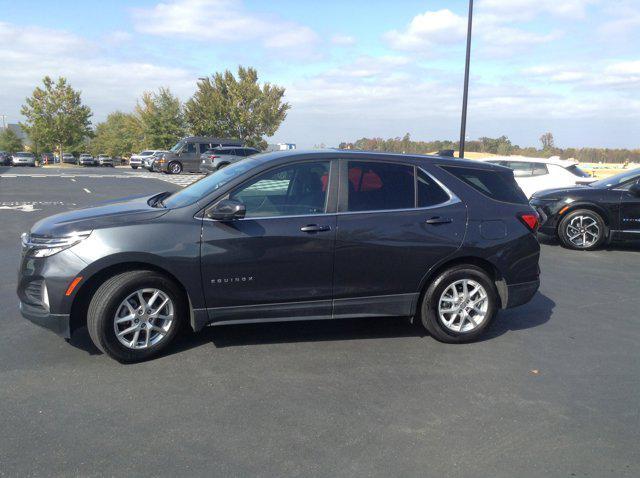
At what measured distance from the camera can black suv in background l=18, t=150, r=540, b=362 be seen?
4.27m

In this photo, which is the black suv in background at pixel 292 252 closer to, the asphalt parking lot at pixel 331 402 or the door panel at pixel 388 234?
the door panel at pixel 388 234

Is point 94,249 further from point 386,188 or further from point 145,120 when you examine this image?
point 145,120

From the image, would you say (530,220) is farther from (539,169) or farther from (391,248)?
(539,169)

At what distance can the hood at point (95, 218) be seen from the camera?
4301 millimetres

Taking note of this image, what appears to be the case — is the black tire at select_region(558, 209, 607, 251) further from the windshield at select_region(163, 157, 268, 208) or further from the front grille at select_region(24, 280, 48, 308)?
the front grille at select_region(24, 280, 48, 308)

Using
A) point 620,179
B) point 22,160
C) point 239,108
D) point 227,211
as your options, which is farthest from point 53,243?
point 22,160

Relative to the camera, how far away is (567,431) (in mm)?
3539

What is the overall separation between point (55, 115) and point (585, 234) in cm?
6382

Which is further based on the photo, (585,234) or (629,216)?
(585,234)

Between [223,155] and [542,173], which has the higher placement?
[223,155]

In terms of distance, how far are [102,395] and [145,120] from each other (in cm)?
5843

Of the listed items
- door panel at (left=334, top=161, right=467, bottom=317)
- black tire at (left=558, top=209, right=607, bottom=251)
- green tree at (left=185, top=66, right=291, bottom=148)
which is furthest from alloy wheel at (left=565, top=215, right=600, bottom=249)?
green tree at (left=185, top=66, right=291, bottom=148)

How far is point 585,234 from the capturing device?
9961mm

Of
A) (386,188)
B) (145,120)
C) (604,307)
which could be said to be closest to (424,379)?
(386,188)
